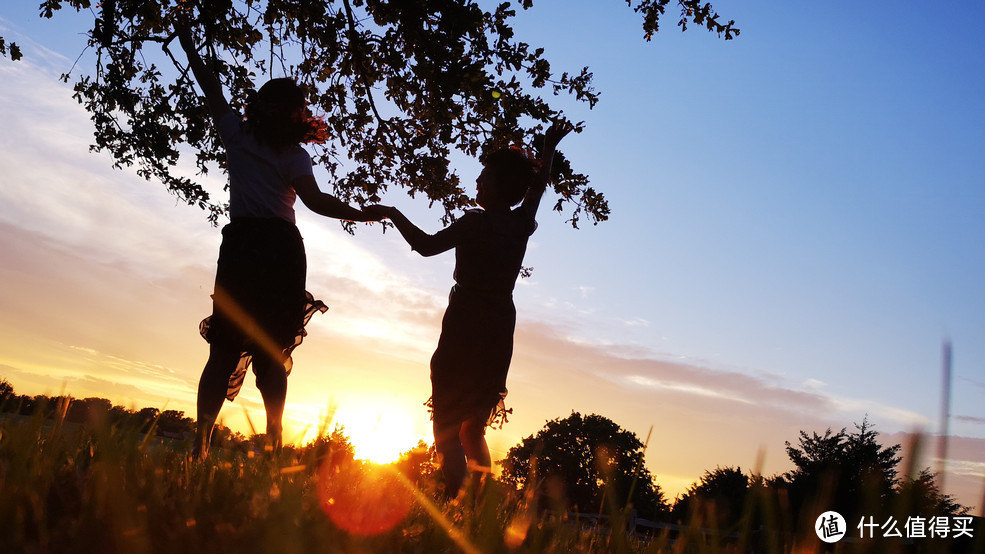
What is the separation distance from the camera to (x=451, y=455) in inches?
182

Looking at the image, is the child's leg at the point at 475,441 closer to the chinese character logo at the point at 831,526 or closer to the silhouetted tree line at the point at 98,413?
the silhouetted tree line at the point at 98,413

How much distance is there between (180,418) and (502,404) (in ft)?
Result: 7.76

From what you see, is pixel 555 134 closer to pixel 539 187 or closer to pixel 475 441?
pixel 539 187

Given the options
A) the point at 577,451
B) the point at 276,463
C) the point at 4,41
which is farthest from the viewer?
the point at 577,451

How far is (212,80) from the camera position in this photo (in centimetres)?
504

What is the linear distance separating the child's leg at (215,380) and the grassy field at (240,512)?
49.0 inches

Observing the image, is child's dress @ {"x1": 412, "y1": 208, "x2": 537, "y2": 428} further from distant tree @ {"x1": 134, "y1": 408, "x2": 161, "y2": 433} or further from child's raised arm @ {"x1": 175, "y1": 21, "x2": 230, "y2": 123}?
distant tree @ {"x1": 134, "y1": 408, "x2": 161, "y2": 433}

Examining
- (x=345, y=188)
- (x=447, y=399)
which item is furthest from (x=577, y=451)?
(x=447, y=399)

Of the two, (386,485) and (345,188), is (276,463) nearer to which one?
(386,485)

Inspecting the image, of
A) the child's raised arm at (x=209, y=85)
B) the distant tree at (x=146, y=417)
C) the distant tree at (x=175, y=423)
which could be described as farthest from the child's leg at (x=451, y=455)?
the child's raised arm at (x=209, y=85)

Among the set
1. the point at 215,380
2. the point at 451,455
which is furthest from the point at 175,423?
the point at 451,455

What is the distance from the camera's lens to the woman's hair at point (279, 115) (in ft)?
15.2

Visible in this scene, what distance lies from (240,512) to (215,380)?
2584 millimetres

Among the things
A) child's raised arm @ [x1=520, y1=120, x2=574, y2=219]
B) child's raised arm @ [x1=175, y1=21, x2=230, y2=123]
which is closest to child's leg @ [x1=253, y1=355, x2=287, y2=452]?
child's raised arm @ [x1=175, y1=21, x2=230, y2=123]
